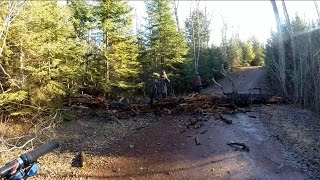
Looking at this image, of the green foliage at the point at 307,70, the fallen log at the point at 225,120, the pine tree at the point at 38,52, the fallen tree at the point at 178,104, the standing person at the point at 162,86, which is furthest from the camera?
the standing person at the point at 162,86

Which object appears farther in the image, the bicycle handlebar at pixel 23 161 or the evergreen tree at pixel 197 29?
the evergreen tree at pixel 197 29

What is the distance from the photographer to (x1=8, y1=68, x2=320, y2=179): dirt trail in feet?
30.5

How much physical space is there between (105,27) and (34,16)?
6161 mm

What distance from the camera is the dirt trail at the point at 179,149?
9.30 meters

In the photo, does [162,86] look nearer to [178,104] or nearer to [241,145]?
[178,104]

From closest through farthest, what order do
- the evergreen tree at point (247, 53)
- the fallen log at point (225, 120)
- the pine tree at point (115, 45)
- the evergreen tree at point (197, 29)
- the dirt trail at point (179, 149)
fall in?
the dirt trail at point (179, 149) → the fallen log at point (225, 120) → the pine tree at point (115, 45) → the evergreen tree at point (197, 29) → the evergreen tree at point (247, 53)

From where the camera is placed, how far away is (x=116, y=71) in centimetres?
1958

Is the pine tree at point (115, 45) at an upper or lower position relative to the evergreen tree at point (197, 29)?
lower

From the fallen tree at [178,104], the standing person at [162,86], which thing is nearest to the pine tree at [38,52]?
the fallen tree at [178,104]

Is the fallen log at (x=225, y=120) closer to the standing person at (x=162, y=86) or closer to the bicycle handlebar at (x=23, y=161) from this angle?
the standing person at (x=162, y=86)

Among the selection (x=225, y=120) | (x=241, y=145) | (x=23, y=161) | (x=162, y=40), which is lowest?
(x=241, y=145)

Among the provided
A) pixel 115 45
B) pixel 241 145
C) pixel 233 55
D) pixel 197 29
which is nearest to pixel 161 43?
pixel 115 45

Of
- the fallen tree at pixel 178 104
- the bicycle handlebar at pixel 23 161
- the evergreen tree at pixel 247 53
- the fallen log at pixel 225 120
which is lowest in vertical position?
the fallen log at pixel 225 120

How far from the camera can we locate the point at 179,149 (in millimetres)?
10930
